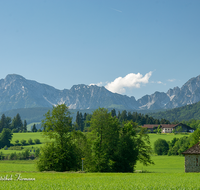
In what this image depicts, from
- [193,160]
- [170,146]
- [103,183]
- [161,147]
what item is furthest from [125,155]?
[170,146]

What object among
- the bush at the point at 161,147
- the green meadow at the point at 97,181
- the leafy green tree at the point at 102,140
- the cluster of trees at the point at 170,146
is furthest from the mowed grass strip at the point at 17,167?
the cluster of trees at the point at 170,146

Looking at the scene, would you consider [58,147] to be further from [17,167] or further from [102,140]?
[17,167]

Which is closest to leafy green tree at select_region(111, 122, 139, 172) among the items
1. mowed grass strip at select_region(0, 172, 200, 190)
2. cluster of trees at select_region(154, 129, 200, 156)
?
mowed grass strip at select_region(0, 172, 200, 190)

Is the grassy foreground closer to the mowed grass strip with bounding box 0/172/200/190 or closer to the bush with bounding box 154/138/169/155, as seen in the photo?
the mowed grass strip with bounding box 0/172/200/190

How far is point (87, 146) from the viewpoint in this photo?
46.0 metres

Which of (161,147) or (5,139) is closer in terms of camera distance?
(161,147)

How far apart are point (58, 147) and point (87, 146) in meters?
6.42

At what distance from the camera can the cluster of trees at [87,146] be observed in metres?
41.3

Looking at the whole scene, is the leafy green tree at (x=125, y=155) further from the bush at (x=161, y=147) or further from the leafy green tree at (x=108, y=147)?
the bush at (x=161, y=147)

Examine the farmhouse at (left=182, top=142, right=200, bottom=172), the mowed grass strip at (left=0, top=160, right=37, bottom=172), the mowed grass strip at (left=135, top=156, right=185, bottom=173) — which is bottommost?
the mowed grass strip at (left=135, top=156, right=185, bottom=173)

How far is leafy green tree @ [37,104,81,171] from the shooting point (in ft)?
134

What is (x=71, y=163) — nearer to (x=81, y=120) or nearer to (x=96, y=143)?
(x=96, y=143)

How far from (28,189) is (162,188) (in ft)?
37.2

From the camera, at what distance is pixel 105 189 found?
65.6ft
